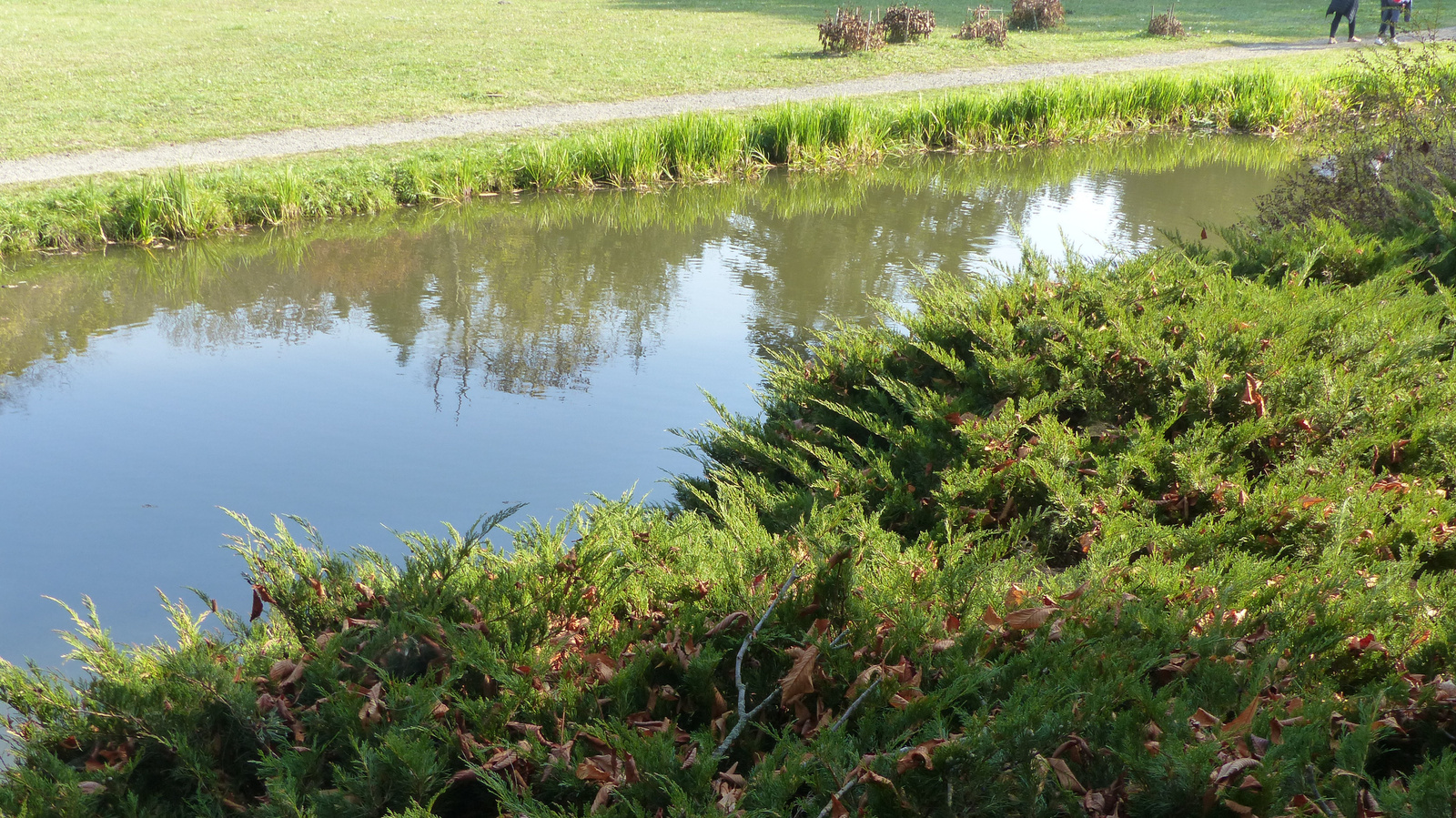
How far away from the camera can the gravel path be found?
38.4 feet

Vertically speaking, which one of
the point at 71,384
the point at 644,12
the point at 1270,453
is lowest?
the point at 71,384

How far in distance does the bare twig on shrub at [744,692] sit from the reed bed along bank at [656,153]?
885cm

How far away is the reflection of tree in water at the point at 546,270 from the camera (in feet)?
24.2

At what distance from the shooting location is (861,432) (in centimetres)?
465

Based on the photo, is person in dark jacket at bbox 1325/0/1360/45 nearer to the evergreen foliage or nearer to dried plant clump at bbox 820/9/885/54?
dried plant clump at bbox 820/9/885/54

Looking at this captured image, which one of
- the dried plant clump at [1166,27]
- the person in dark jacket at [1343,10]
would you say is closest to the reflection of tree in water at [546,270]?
the person in dark jacket at [1343,10]

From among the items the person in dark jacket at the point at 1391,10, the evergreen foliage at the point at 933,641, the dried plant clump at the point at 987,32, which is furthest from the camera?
the dried plant clump at the point at 987,32

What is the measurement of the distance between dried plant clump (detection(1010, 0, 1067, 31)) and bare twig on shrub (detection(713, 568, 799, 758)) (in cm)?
2615

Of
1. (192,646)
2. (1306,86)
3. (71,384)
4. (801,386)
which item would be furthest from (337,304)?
(1306,86)

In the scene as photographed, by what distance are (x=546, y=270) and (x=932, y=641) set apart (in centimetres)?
706

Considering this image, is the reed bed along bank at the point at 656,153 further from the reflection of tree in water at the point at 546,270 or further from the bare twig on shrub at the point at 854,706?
the bare twig on shrub at the point at 854,706

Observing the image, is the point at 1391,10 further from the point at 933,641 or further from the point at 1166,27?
the point at 933,641

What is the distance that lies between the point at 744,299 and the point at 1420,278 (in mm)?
4557

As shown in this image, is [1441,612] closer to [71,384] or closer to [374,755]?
[374,755]
